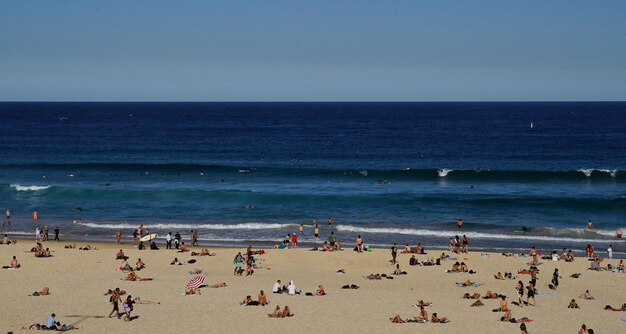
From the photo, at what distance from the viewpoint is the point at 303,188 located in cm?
6188

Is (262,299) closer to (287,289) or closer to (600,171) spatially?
(287,289)

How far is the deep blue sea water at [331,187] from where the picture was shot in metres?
47.7

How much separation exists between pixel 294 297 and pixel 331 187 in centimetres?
3312

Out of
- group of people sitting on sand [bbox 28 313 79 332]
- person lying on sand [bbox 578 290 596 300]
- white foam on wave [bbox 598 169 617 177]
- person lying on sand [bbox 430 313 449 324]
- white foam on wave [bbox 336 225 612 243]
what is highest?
white foam on wave [bbox 598 169 617 177]

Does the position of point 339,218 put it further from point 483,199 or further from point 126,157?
point 126,157

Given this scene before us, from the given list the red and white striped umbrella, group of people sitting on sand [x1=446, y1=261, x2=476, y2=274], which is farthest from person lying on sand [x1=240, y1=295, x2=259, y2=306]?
group of people sitting on sand [x1=446, y1=261, x2=476, y2=274]

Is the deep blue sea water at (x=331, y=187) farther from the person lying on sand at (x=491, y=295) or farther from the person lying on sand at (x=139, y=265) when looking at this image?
the person lying on sand at (x=491, y=295)

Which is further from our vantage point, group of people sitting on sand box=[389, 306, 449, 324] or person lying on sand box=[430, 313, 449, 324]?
person lying on sand box=[430, 313, 449, 324]

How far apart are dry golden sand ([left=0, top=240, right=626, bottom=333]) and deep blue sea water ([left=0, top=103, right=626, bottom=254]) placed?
7.04 metres

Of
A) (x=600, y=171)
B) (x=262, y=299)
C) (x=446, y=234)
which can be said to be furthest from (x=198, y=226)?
(x=600, y=171)

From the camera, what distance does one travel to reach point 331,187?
62.4 m

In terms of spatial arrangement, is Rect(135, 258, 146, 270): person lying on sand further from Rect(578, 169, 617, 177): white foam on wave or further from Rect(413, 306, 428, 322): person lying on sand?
Rect(578, 169, 617, 177): white foam on wave

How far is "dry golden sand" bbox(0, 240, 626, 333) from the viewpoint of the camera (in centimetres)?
2552

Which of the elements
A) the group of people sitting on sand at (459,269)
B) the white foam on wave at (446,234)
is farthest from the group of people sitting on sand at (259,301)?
A: the white foam on wave at (446,234)
